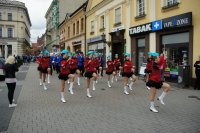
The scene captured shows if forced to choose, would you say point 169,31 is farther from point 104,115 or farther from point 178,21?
point 104,115

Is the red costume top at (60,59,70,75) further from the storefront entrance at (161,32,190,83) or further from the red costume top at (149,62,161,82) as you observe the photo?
the storefront entrance at (161,32,190,83)

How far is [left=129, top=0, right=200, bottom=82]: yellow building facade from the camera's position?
1377 cm

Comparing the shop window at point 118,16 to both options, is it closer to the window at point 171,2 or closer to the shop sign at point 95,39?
the shop sign at point 95,39

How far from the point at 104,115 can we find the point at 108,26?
18.3 metres

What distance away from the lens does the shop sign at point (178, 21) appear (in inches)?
542

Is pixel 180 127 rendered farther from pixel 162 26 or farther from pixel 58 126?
pixel 162 26

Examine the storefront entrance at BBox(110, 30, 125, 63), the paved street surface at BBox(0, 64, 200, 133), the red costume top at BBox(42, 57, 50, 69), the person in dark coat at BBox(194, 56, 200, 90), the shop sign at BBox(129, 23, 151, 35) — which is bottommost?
the paved street surface at BBox(0, 64, 200, 133)

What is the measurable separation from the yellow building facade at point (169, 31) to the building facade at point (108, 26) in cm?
145

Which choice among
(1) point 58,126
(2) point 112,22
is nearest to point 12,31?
(2) point 112,22

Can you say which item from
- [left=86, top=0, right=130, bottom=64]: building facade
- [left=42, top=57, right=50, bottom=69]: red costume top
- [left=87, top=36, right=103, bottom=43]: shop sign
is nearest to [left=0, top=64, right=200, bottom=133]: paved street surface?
[left=42, top=57, right=50, bottom=69]: red costume top

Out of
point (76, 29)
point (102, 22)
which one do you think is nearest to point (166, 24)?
point (102, 22)

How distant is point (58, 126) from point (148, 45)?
12.7 meters

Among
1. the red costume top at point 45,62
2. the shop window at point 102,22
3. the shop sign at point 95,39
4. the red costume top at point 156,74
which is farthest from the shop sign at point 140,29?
the red costume top at point 156,74

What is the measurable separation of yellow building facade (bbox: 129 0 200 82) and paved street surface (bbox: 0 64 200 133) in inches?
163
